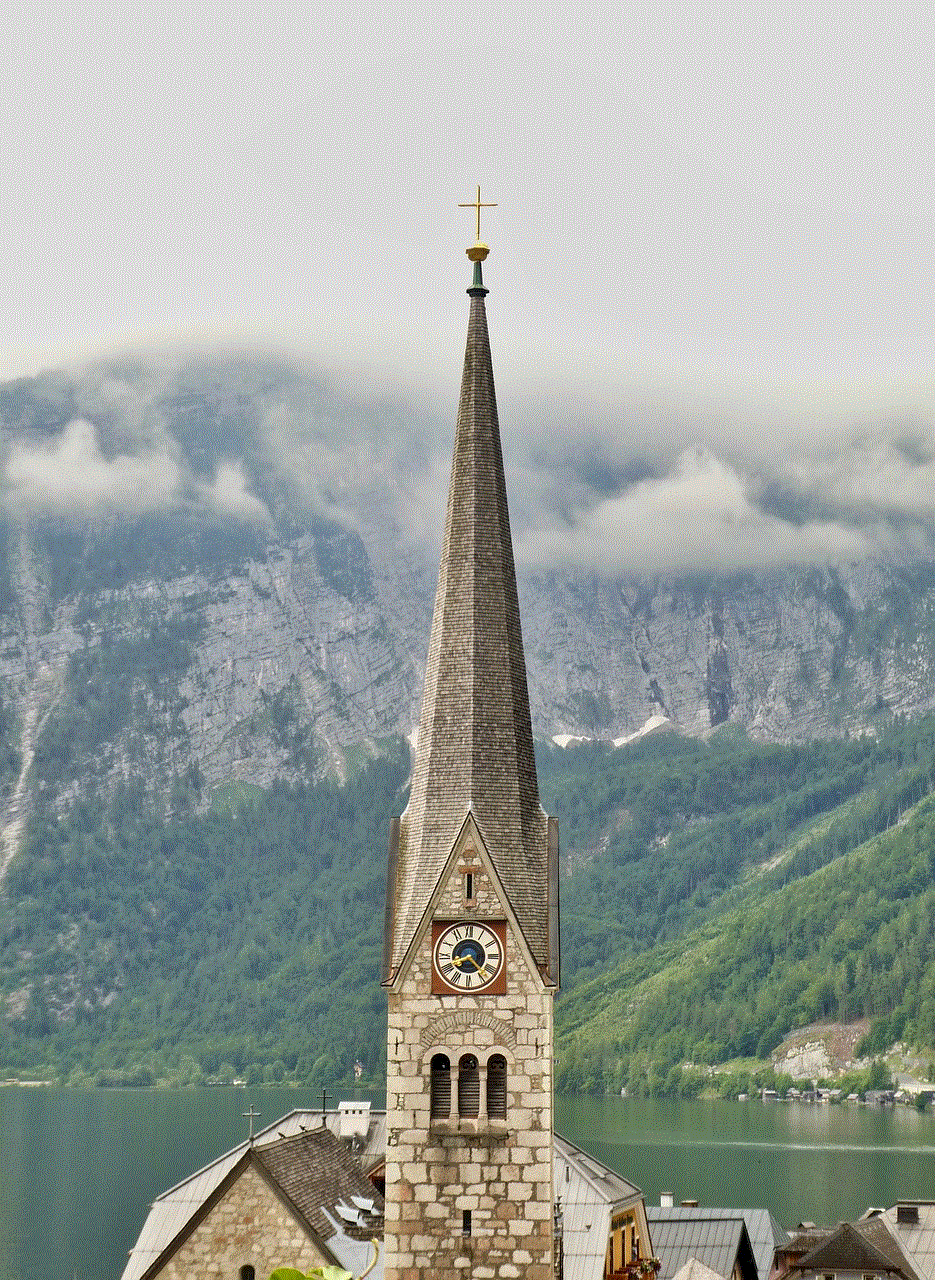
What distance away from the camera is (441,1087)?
41.2 m

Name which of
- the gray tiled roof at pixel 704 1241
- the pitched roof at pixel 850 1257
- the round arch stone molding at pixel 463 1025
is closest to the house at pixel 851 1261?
the pitched roof at pixel 850 1257

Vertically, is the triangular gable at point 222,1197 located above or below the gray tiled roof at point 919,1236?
below

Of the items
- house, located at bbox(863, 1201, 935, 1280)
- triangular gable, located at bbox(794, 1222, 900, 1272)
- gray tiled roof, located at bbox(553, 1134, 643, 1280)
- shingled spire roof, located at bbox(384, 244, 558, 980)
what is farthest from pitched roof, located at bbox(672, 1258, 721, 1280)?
shingled spire roof, located at bbox(384, 244, 558, 980)

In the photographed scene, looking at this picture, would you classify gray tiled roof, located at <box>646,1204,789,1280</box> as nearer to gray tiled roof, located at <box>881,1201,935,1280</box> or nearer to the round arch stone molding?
gray tiled roof, located at <box>881,1201,935,1280</box>

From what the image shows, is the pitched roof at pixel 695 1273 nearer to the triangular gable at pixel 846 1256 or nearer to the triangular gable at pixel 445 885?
the triangular gable at pixel 846 1256

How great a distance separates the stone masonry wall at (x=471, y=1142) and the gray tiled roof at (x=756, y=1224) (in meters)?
55.8

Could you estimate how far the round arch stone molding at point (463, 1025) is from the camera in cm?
4116

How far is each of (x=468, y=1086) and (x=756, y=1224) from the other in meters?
68.1

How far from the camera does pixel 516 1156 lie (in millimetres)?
40938

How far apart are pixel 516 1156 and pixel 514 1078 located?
1.39 metres

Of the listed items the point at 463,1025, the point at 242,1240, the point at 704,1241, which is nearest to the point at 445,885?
the point at 463,1025

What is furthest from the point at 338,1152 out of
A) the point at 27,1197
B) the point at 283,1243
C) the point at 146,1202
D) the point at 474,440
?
the point at 27,1197

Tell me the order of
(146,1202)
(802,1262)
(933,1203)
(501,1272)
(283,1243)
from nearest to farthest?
(501,1272), (283,1243), (802,1262), (933,1203), (146,1202)

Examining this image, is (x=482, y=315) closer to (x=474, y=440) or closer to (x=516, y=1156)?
(x=474, y=440)
